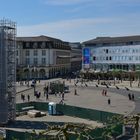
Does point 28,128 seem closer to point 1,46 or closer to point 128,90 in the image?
point 1,46

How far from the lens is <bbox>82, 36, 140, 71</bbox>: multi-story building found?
117m

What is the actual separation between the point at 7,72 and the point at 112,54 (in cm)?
8174

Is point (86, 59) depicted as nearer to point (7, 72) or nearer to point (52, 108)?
point (52, 108)

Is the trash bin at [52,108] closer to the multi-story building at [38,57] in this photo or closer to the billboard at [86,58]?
the multi-story building at [38,57]

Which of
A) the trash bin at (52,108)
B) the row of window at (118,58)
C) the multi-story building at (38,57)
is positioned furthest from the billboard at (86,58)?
the trash bin at (52,108)

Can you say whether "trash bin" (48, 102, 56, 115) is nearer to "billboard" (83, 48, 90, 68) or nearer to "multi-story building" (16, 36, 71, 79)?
"multi-story building" (16, 36, 71, 79)

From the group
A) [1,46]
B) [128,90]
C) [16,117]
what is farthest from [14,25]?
[128,90]

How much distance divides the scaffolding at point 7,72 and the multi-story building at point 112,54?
248 feet

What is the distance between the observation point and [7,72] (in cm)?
4372

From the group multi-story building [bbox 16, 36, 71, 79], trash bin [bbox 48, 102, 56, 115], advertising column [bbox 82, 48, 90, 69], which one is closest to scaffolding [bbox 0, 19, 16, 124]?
trash bin [bbox 48, 102, 56, 115]

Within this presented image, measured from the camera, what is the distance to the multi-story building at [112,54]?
11748 centimetres

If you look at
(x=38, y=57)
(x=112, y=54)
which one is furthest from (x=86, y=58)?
(x=38, y=57)

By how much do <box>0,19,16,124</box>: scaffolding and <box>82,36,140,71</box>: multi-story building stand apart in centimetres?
7562

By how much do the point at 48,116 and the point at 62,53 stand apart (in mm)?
92886
